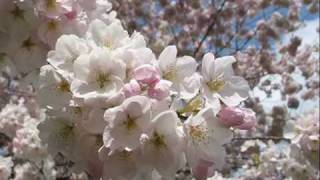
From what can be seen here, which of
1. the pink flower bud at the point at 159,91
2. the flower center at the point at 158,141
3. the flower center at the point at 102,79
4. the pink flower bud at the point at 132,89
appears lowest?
the flower center at the point at 158,141

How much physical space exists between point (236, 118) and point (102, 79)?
48cm

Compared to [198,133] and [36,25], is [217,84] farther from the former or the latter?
A: [36,25]

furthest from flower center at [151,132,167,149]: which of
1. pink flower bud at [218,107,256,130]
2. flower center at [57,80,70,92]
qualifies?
flower center at [57,80,70,92]

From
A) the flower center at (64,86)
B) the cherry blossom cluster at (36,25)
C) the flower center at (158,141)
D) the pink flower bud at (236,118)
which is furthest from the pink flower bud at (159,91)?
the cherry blossom cluster at (36,25)

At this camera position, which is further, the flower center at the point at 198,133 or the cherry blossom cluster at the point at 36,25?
the cherry blossom cluster at the point at 36,25

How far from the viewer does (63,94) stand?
2.01 meters

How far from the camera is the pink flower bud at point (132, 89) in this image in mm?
1799

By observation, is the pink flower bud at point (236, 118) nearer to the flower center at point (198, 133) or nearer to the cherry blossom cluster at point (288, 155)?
the flower center at point (198, 133)

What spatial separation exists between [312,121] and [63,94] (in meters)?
2.48

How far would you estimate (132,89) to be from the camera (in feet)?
5.91

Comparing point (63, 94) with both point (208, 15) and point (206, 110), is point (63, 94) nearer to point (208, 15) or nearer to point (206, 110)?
point (206, 110)

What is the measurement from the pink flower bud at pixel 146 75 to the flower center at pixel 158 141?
0.56 feet

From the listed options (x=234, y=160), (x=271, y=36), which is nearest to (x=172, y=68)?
(x=234, y=160)

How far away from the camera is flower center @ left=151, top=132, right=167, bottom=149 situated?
184 centimetres
